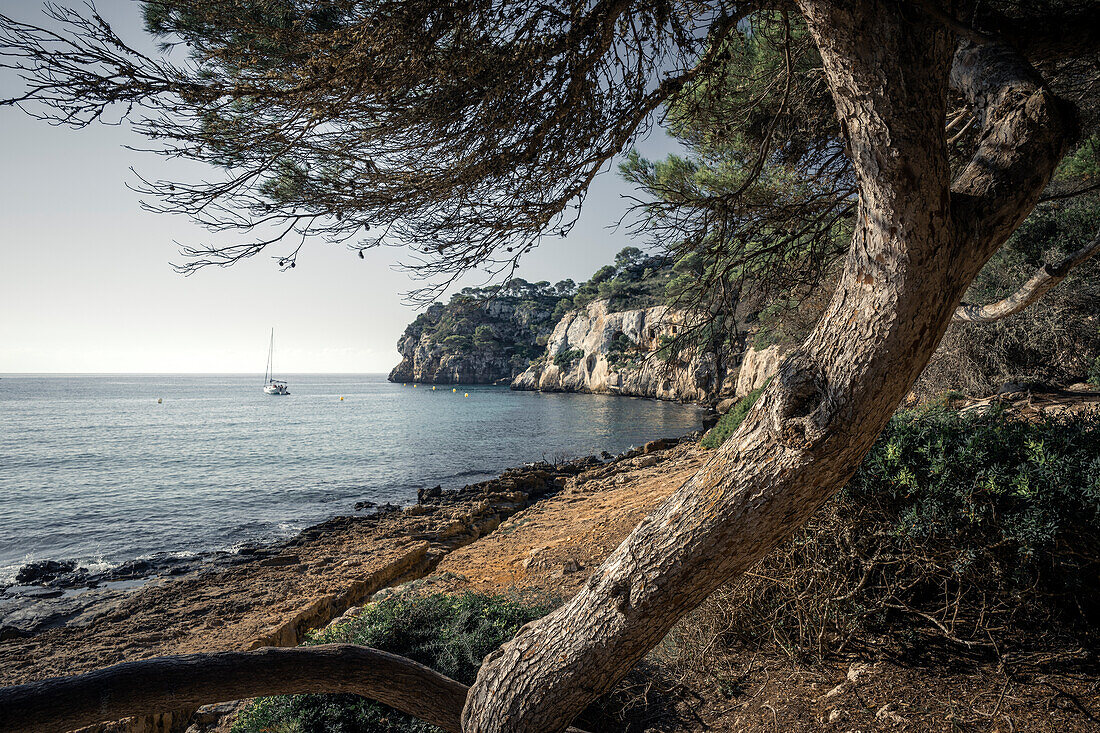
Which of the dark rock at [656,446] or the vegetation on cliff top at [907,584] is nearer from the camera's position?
the vegetation on cliff top at [907,584]

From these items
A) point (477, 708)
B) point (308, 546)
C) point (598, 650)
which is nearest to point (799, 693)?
point (598, 650)

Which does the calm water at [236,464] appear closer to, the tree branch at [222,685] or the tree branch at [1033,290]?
the tree branch at [222,685]

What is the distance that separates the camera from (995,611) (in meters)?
2.74

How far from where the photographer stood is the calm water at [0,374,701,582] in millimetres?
12414

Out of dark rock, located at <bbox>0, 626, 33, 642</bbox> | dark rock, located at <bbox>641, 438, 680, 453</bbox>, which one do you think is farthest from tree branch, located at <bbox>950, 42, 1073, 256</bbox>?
dark rock, located at <bbox>641, 438, 680, 453</bbox>

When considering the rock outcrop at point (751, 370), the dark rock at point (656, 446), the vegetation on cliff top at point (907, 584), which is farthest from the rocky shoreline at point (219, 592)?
the rock outcrop at point (751, 370)

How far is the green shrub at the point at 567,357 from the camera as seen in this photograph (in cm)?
5962

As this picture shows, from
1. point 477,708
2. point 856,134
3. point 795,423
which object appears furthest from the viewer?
point 477,708

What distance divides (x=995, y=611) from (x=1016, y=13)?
11.5 feet

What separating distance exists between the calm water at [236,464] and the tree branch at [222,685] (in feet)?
37.7

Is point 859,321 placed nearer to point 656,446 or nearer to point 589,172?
point 589,172

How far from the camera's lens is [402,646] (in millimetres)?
3301

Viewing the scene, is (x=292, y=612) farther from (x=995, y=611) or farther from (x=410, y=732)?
(x=995, y=611)

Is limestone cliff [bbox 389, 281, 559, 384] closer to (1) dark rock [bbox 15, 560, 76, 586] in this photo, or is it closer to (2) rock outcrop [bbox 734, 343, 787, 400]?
(2) rock outcrop [bbox 734, 343, 787, 400]
